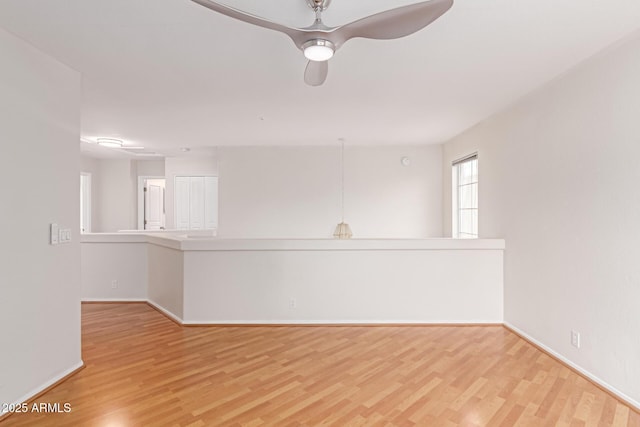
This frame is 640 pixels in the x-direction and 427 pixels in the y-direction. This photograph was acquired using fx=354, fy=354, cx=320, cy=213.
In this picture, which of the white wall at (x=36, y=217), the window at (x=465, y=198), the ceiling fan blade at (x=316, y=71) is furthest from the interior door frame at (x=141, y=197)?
the ceiling fan blade at (x=316, y=71)

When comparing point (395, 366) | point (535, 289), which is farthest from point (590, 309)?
point (395, 366)

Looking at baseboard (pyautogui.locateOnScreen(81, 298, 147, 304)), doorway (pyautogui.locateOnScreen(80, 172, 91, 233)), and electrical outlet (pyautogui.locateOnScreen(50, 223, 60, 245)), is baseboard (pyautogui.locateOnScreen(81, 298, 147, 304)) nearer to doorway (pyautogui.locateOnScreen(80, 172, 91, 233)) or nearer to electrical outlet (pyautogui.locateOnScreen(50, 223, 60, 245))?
electrical outlet (pyautogui.locateOnScreen(50, 223, 60, 245))

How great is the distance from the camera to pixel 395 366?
289 cm

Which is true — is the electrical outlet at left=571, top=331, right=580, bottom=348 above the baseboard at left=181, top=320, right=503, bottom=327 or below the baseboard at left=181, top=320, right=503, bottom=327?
above

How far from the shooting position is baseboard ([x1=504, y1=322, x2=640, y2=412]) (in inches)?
91.6

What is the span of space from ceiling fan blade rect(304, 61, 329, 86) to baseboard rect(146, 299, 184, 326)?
3032 mm

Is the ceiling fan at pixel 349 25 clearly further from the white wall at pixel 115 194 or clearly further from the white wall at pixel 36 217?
the white wall at pixel 115 194

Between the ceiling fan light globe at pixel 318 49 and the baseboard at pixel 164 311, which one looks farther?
the baseboard at pixel 164 311

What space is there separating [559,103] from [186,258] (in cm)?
390

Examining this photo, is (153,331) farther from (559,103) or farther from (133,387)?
(559,103)

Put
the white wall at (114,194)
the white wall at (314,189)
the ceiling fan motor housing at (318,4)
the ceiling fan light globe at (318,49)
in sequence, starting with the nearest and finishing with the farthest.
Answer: the ceiling fan light globe at (318,49), the ceiling fan motor housing at (318,4), the white wall at (314,189), the white wall at (114,194)

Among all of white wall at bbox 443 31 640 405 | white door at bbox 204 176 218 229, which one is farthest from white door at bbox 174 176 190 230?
white wall at bbox 443 31 640 405

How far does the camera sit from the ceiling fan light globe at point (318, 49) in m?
1.75

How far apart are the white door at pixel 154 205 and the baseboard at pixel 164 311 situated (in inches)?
128
